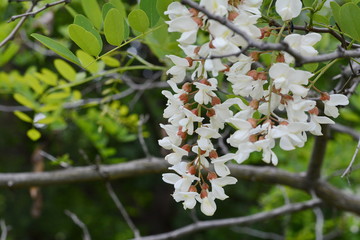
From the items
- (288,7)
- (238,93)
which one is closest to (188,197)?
(238,93)

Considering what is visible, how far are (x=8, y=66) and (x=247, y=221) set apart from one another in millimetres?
2529

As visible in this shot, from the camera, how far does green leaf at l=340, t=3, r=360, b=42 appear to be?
21.1 inches

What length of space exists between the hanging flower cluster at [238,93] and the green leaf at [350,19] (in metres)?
0.08

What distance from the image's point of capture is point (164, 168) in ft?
4.18

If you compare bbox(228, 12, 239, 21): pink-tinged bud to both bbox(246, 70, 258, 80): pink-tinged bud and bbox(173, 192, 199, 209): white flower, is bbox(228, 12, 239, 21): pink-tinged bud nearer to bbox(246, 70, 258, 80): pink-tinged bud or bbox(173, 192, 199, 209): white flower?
bbox(246, 70, 258, 80): pink-tinged bud

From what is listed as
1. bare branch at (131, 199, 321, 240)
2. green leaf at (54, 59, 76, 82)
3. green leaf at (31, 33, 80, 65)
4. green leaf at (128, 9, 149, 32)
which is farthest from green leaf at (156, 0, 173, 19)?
bare branch at (131, 199, 321, 240)

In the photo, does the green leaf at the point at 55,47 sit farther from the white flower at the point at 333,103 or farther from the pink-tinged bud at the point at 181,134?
the white flower at the point at 333,103

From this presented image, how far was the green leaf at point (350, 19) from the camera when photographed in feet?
1.76

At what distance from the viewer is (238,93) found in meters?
0.50

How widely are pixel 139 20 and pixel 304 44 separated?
249mm

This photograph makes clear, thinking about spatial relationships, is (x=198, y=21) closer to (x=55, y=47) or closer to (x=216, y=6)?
(x=216, y=6)

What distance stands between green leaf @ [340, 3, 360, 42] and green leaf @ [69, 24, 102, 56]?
1.00ft

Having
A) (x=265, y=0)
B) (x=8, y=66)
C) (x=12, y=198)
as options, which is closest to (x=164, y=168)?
(x=265, y=0)

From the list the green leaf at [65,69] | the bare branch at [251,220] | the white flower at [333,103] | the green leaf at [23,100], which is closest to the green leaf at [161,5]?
the white flower at [333,103]
